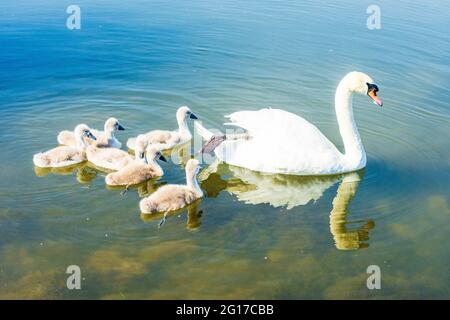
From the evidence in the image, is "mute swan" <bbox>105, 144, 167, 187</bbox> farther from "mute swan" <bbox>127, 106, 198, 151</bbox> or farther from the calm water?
"mute swan" <bbox>127, 106, 198, 151</bbox>

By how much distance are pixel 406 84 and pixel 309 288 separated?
332 inches

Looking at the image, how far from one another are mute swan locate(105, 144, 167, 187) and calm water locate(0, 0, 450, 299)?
0.19 m

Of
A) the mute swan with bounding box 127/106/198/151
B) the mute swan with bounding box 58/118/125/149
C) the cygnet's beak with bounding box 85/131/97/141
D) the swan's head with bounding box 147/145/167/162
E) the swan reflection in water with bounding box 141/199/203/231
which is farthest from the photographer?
the mute swan with bounding box 127/106/198/151

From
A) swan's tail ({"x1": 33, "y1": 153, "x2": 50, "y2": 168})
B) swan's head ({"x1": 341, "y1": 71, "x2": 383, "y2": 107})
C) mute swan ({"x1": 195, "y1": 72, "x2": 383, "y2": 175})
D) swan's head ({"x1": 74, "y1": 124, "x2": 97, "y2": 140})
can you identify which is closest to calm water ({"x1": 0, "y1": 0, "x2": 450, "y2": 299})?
swan's tail ({"x1": 33, "y1": 153, "x2": 50, "y2": 168})

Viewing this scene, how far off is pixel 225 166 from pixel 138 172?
176cm

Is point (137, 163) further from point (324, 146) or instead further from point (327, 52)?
point (327, 52)

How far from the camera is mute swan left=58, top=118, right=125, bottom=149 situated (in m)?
10.2

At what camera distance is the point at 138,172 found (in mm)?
9156

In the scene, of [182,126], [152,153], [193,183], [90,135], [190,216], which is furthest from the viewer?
[182,126]

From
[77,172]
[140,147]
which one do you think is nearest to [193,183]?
[140,147]

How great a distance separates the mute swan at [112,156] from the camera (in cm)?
959

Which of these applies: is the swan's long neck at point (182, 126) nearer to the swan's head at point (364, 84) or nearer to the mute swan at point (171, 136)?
the mute swan at point (171, 136)

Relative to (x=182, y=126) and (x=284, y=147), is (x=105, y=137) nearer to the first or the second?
(x=182, y=126)

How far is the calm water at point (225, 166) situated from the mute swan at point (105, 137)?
1.62 feet
